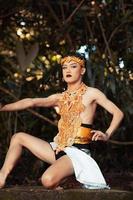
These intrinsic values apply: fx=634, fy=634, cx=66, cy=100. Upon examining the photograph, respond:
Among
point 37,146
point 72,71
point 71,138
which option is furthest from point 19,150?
point 72,71

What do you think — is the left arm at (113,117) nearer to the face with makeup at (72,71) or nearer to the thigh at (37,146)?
the face with makeup at (72,71)

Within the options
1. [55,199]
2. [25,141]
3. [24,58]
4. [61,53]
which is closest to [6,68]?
[61,53]

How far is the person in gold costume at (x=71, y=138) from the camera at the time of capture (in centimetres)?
364

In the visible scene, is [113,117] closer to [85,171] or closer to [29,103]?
[85,171]

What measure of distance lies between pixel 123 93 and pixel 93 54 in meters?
0.52

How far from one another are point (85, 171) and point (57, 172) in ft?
0.61

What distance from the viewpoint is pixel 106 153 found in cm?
650

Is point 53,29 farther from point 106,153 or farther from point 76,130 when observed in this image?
point 76,130

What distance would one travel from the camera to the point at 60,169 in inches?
141

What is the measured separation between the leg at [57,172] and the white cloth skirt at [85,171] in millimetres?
36

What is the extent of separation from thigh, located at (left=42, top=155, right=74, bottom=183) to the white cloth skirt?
30mm

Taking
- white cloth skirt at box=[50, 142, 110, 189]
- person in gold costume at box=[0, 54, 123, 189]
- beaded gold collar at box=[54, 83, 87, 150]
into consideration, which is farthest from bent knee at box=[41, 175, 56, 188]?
beaded gold collar at box=[54, 83, 87, 150]

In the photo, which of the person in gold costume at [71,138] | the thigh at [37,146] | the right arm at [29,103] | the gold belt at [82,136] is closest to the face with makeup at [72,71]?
the person in gold costume at [71,138]

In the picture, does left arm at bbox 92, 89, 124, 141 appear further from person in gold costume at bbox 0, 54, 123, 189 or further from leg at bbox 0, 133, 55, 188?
leg at bbox 0, 133, 55, 188
